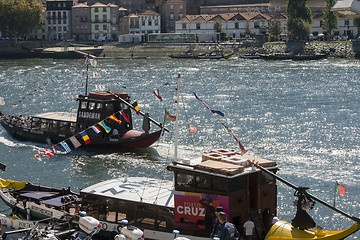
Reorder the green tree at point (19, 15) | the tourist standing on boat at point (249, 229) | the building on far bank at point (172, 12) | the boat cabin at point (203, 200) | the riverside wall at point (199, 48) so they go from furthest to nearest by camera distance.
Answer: the building on far bank at point (172, 12), the green tree at point (19, 15), the riverside wall at point (199, 48), the boat cabin at point (203, 200), the tourist standing on boat at point (249, 229)

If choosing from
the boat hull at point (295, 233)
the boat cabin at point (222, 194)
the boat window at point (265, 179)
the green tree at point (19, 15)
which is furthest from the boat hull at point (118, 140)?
the green tree at point (19, 15)

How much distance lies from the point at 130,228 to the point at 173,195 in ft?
14.4

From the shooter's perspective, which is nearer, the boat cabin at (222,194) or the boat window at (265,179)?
the boat cabin at (222,194)

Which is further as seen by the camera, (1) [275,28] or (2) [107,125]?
(1) [275,28]

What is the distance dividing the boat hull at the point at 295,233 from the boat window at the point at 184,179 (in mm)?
3305

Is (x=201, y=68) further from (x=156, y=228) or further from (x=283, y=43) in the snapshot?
(x=156, y=228)

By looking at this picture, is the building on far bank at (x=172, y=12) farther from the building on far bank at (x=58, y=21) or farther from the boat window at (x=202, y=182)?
the boat window at (x=202, y=182)

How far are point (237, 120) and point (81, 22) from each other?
106 meters

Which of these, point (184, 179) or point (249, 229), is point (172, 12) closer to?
point (184, 179)

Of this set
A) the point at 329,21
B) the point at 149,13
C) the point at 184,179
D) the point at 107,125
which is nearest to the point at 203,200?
the point at 184,179

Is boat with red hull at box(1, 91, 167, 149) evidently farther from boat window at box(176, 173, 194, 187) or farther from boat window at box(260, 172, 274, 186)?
boat window at box(260, 172, 274, 186)

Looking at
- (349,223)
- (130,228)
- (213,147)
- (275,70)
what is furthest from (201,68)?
(130,228)

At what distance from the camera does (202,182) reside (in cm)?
2294

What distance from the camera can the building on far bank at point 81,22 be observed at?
156 m
